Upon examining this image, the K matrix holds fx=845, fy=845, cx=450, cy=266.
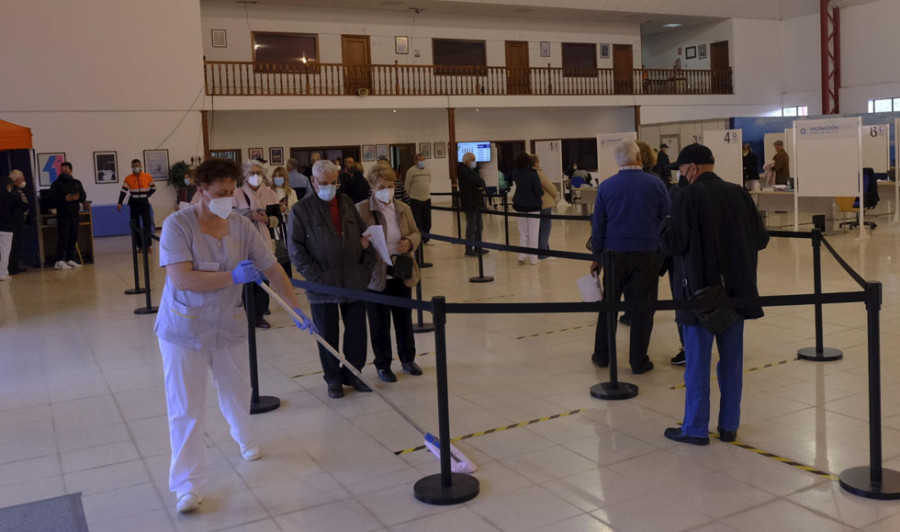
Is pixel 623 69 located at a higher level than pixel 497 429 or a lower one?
higher

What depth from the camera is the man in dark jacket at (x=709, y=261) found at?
4.03 m

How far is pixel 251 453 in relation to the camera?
4332 millimetres

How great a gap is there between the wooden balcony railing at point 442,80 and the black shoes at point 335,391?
638 inches

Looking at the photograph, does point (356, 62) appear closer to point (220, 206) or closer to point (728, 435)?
point (220, 206)

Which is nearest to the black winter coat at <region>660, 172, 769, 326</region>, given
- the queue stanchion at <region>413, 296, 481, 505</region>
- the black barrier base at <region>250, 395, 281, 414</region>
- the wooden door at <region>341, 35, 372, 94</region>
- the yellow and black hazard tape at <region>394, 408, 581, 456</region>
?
the yellow and black hazard tape at <region>394, 408, 581, 456</region>

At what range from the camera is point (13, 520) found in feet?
12.1

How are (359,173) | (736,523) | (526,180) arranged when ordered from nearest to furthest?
1. (736,523)
2. (526,180)
3. (359,173)

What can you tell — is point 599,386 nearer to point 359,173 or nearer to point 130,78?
point 359,173

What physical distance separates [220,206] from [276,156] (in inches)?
785

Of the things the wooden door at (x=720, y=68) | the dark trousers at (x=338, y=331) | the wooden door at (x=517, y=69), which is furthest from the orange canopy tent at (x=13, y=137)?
the wooden door at (x=720, y=68)

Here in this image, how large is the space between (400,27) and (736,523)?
74.0 feet

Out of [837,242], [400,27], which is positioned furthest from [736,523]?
[400,27]

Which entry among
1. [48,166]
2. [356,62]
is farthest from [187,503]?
[356,62]

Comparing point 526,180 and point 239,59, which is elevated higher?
point 239,59
